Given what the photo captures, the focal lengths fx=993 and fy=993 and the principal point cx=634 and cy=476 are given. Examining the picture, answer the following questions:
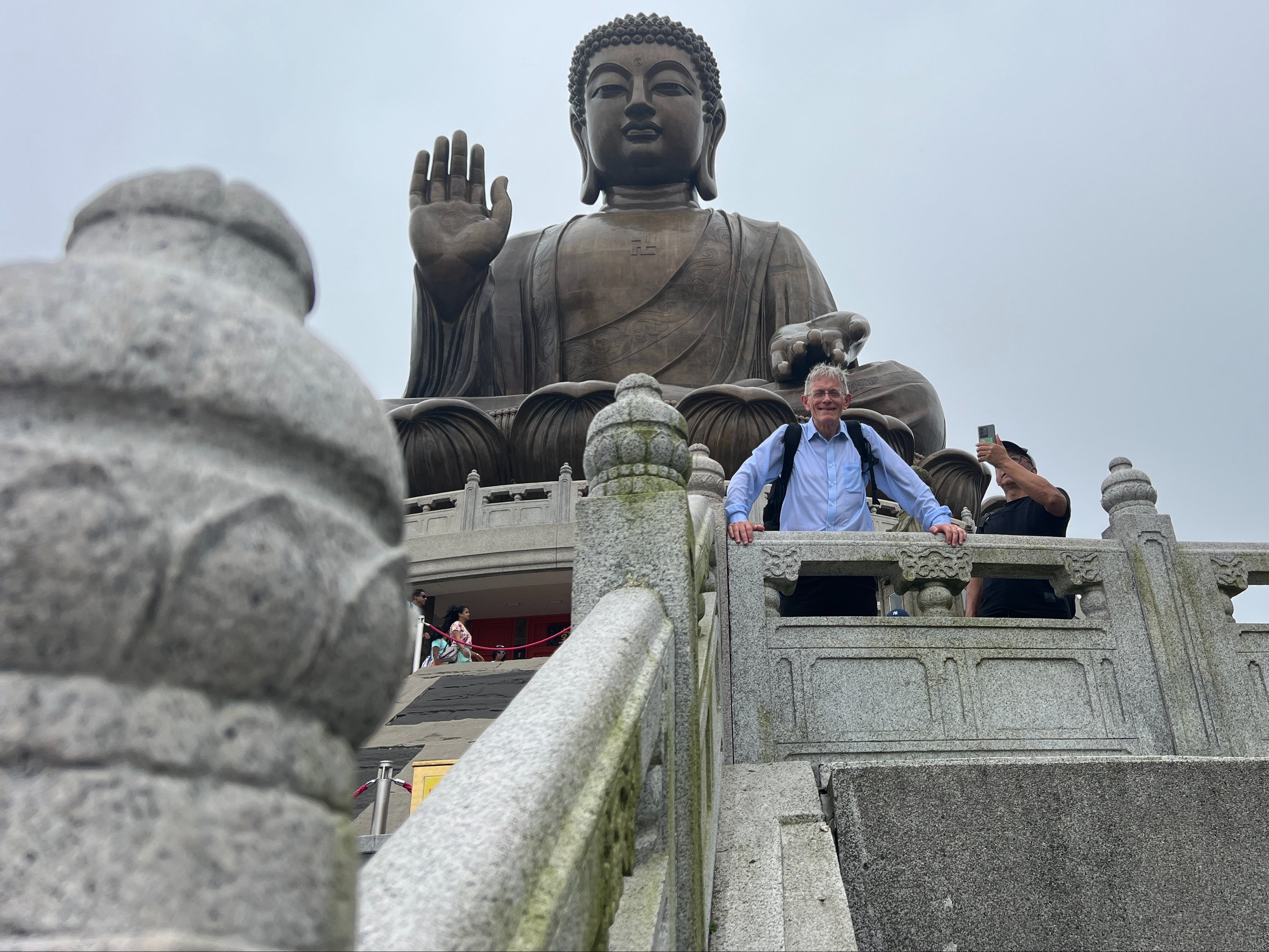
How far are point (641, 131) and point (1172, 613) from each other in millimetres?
11367

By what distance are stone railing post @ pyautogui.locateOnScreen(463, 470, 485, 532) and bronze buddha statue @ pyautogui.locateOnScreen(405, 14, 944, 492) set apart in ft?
6.25

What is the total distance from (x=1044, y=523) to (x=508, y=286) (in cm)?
1061

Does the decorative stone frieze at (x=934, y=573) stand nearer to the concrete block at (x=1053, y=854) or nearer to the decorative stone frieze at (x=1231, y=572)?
the concrete block at (x=1053, y=854)

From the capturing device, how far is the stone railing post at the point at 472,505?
10.9 meters

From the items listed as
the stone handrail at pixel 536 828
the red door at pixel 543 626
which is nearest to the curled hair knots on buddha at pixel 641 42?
the red door at pixel 543 626

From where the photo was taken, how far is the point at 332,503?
0.62 meters

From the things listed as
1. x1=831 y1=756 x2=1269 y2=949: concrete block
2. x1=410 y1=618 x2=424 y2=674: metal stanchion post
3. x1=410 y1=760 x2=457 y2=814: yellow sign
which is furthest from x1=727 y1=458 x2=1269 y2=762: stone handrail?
x1=410 y1=618 x2=424 y2=674: metal stanchion post

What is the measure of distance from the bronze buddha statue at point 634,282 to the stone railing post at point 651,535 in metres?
10.4

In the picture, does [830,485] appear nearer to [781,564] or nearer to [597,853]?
[781,564]

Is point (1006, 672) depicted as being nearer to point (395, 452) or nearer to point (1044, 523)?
point (1044, 523)

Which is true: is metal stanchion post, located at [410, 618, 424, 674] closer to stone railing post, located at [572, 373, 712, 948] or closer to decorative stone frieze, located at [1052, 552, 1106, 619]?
decorative stone frieze, located at [1052, 552, 1106, 619]

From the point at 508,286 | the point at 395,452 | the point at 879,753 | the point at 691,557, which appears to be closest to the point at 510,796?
the point at 395,452

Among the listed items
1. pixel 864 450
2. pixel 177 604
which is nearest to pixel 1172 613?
pixel 864 450

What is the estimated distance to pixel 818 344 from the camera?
11.5 meters
